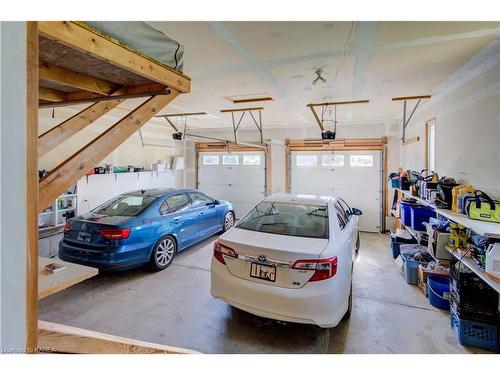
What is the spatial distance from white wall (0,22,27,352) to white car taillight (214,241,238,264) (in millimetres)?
A: 1934

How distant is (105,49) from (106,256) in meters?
3.19

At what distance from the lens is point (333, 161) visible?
7.64 meters

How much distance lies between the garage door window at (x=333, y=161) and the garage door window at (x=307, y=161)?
25 centimetres

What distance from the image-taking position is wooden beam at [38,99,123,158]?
5.76ft

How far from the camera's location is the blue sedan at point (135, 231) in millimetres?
3826

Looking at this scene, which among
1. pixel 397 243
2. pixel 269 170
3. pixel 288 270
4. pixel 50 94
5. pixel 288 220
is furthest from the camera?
pixel 269 170

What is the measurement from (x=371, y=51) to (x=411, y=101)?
2901mm

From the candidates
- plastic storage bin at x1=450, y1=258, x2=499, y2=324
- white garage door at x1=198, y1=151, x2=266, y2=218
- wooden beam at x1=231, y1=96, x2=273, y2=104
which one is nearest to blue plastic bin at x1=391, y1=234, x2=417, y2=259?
plastic storage bin at x1=450, y1=258, x2=499, y2=324

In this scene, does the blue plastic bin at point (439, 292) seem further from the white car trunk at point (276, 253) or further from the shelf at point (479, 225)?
the white car trunk at point (276, 253)

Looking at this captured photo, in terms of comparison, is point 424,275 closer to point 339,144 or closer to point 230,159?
point 339,144

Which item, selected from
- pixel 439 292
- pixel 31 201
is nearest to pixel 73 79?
pixel 31 201

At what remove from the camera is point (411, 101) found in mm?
5004

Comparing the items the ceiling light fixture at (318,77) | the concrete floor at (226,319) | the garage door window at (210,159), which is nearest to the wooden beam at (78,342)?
the concrete floor at (226,319)

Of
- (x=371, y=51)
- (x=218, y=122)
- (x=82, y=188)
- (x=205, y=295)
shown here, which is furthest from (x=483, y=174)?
(x=82, y=188)
